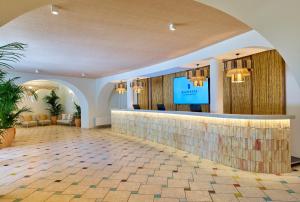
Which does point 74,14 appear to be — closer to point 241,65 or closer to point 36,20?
point 36,20

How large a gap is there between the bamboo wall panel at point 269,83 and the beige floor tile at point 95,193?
4331mm

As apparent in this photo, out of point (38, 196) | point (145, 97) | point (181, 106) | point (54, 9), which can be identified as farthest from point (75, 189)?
point (145, 97)

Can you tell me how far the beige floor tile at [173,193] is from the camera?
3.12m

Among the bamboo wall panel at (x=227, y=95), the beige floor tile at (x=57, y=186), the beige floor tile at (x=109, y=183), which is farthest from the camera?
the bamboo wall panel at (x=227, y=95)

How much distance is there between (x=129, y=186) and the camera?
139 inches

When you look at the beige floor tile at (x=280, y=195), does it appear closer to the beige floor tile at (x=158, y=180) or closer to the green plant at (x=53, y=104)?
the beige floor tile at (x=158, y=180)

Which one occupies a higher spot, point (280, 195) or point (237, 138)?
point (237, 138)

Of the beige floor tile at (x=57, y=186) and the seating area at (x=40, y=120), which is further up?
the seating area at (x=40, y=120)

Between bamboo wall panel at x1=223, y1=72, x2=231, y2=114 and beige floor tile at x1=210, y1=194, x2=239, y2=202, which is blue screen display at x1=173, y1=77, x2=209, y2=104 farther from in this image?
beige floor tile at x1=210, y1=194, x2=239, y2=202

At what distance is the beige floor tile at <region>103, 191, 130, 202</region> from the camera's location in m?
3.06

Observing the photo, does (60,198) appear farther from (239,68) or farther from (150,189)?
(239,68)

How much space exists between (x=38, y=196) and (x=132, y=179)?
5.21 ft

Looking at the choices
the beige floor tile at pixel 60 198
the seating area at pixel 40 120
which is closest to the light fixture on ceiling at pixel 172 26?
the beige floor tile at pixel 60 198

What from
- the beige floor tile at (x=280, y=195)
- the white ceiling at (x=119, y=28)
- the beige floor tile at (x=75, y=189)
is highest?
the white ceiling at (x=119, y=28)
